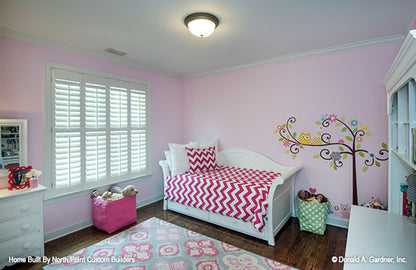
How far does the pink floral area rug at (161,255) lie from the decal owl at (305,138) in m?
1.68

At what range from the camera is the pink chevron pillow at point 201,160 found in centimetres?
337

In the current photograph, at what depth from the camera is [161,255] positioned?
2254 millimetres

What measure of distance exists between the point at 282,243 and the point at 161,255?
4.47 feet

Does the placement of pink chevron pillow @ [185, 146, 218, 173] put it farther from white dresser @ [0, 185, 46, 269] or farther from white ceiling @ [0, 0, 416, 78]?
white dresser @ [0, 185, 46, 269]

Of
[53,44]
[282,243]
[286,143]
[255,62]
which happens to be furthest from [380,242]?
[53,44]

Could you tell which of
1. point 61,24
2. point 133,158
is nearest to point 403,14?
point 61,24

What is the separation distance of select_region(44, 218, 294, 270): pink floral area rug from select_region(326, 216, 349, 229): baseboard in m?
1.23

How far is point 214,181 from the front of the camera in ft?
9.48

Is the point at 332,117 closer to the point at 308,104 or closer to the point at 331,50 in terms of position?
the point at 308,104

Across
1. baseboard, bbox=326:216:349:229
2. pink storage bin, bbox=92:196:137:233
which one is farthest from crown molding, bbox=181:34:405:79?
pink storage bin, bbox=92:196:137:233

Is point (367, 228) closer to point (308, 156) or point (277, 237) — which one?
point (277, 237)

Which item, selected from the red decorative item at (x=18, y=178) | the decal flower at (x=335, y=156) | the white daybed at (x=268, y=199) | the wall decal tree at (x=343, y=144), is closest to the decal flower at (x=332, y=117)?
the wall decal tree at (x=343, y=144)

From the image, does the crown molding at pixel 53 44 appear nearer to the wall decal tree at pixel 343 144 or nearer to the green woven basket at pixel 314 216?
the wall decal tree at pixel 343 144

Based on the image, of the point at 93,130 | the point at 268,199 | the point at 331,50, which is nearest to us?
the point at 268,199
